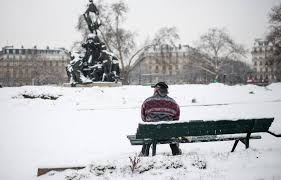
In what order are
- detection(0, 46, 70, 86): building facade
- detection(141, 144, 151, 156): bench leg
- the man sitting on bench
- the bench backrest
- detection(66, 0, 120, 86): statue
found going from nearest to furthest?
1. the bench backrest
2. detection(141, 144, 151, 156): bench leg
3. the man sitting on bench
4. detection(66, 0, 120, 86): statue
5. detection(0, 46, 70, 86): building facade

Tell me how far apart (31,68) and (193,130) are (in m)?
74.9

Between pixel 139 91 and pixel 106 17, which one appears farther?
pixel 106 17

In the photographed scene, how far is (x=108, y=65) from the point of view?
1014 inches

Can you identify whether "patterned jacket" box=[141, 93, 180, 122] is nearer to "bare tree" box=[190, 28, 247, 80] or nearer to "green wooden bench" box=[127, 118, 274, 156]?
"green wooden bench" box=[127, 118, 274, 156]

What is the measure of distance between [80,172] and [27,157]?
9.16 feet

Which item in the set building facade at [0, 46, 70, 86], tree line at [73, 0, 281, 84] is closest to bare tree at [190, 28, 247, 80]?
tree line at [73, 0, 281, 84]

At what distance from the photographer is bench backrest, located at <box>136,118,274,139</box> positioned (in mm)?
5848

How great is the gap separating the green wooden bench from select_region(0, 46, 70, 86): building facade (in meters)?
62.2

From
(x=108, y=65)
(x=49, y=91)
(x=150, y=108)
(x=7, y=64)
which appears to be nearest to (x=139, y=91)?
(x=108, y=65)

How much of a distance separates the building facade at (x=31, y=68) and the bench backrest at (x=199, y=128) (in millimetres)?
62302

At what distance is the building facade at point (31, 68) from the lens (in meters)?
68.0

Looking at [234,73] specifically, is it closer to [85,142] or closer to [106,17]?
[106,17]

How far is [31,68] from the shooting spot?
76.0m

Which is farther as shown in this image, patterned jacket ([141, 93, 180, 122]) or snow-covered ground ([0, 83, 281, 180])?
patterned jacket ([141, 93, 180, 122])
